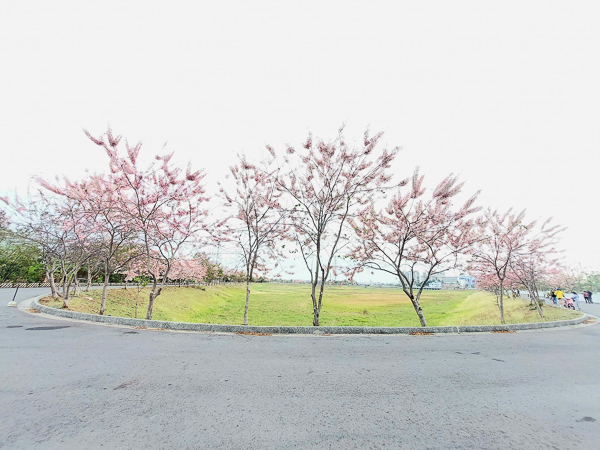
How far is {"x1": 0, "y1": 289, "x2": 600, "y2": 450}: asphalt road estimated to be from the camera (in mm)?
3047

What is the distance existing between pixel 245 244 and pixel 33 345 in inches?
294

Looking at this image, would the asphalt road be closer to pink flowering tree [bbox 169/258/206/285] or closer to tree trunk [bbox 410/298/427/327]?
tree trunk [bbox 410/298/427/327]

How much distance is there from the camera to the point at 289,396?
4121mm

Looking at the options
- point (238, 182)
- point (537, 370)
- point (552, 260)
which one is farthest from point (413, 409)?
point (552, 260)

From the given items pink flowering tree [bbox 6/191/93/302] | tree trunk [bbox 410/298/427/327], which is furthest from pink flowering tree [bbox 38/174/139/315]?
tree trunk [bbox 410/298/427/327]

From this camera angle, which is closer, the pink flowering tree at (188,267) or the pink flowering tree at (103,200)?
the pink flowering tree at (103,200)

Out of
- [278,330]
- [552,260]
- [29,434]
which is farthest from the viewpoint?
[552,260]

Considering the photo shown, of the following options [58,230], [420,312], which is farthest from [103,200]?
[420,312]

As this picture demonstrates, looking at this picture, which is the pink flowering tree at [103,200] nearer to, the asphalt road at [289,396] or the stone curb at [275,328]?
the stone curb at [275,328]

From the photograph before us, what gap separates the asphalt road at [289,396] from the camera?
305 centimetres

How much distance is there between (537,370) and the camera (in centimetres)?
589

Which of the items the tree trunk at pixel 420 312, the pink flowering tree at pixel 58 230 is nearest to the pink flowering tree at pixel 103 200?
the pink flowering tree at pixel 58 230

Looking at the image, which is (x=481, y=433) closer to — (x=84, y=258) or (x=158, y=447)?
(x=158, y=447)

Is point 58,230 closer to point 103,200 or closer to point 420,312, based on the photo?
point 103,200
